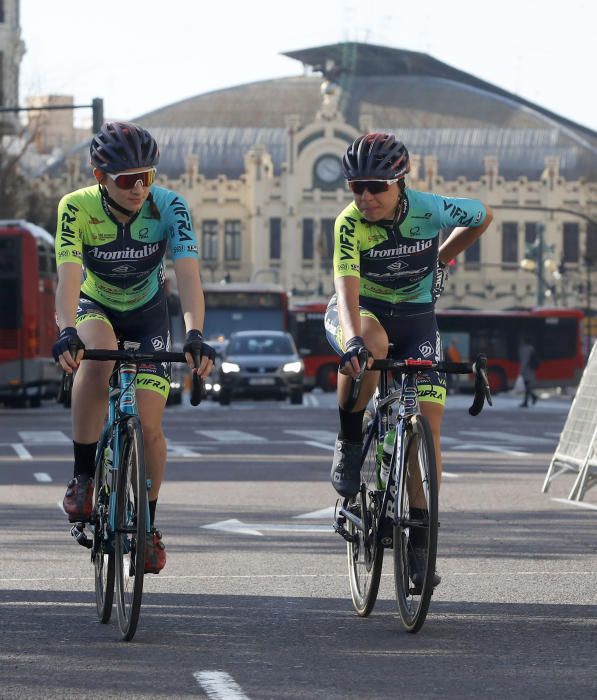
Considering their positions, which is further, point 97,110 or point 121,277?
point 97,110

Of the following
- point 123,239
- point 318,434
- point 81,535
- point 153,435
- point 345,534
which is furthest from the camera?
point 318,434

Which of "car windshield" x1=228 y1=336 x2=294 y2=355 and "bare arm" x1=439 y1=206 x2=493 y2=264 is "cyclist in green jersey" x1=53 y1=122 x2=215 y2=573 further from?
"car windshield" x1=228 y1=336 x2=294 y2=355

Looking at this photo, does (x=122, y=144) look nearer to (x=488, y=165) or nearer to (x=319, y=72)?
(x=488, y=165)

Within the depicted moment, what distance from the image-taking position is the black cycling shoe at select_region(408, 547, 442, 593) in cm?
733

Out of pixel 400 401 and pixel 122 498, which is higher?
pixel 400 401

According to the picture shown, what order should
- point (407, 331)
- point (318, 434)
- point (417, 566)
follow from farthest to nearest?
point (318, 434) < point (407, 331) < point (417, 566)

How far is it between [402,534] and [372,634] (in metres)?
0.39

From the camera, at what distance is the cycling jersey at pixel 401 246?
8102mm

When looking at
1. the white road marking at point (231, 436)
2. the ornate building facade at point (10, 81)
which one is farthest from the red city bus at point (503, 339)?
the white road marking at point (231, 436)

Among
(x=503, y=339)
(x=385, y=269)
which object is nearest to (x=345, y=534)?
(x=385, y=269)

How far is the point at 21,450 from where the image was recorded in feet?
79.2

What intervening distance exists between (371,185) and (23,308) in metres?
31.1

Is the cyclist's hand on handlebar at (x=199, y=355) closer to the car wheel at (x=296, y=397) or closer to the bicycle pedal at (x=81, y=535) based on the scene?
the bicycle pedal at (x=81, y=535)

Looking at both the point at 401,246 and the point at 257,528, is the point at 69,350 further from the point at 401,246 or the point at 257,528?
the point at 257,528
